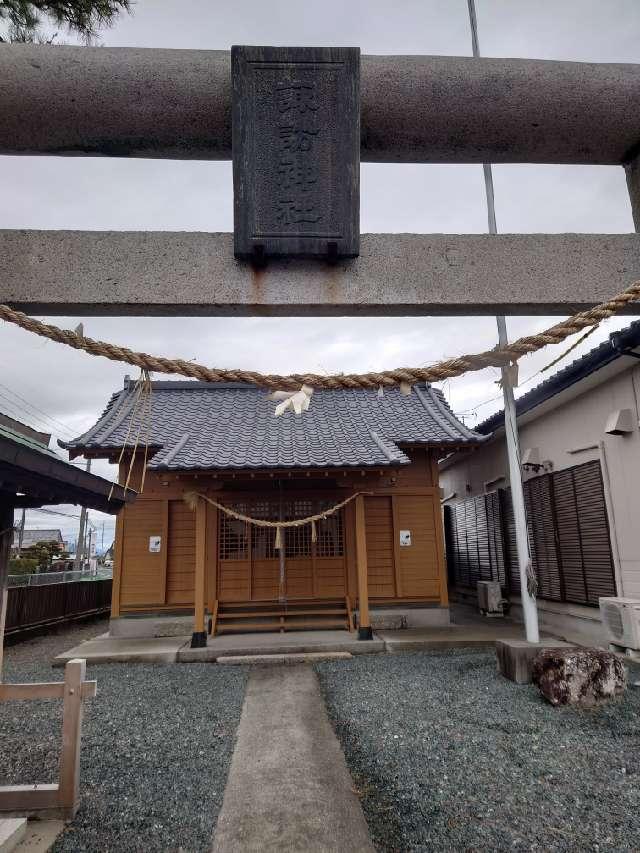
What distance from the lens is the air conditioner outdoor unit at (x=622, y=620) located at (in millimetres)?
6863

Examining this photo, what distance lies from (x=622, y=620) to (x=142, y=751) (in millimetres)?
6233

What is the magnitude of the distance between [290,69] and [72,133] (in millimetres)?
1057

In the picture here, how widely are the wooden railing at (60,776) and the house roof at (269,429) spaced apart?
4.99 metres

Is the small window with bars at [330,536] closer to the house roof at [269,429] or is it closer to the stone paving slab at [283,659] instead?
the house roof at [269,429]

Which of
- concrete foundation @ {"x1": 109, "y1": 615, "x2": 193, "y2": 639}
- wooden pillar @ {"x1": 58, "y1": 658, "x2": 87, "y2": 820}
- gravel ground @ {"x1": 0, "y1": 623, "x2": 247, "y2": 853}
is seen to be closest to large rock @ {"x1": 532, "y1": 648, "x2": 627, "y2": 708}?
gravel ground @ {"x1": 0, "y1": 623, "x2": 247, "y2": 853}

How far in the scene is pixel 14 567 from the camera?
18938 millimetres

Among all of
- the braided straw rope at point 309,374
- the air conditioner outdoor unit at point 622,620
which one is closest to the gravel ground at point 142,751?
the braided straw rope at point 309,374

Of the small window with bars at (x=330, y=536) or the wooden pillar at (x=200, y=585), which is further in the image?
the small window with bars at (x=330, y=536)

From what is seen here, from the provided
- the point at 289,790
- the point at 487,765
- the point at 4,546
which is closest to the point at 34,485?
the point at 4,546

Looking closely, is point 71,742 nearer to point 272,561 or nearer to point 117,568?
point 272,561

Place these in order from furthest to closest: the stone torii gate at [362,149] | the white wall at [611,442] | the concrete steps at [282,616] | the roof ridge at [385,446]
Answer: the concrete steps at [282,616] < the roof ridge at [385,446] < the white wall at [611,442] < the stone torii gate at [362,149]

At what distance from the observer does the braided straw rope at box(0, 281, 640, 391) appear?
5.95 ft

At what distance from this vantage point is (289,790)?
3.66 m

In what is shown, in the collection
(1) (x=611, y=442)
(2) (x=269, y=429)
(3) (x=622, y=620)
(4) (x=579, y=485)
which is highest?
(2) (x=269, y=429)
